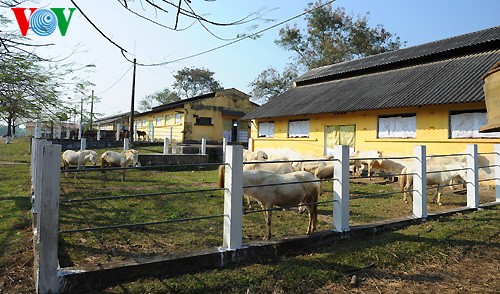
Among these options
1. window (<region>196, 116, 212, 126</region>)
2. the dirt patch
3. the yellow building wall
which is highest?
window (<region>196, 116, 212, 126</region>)

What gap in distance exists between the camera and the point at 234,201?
3.94m

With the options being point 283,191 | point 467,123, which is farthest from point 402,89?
point 283,191

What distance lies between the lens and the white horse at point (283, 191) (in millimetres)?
4973

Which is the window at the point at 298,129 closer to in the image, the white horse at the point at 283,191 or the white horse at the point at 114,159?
the white horse at the point at 114,159

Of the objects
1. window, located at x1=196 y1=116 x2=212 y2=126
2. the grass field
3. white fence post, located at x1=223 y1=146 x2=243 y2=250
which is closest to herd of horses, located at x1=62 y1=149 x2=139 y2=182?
the grass field

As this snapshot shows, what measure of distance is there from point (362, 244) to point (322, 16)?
34.0 metres

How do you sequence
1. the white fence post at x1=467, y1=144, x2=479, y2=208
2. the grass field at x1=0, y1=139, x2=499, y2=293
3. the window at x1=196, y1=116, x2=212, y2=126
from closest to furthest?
the grass field at x1=0, y1=139, x2=499, y2=293 < the white fence post at x1=467, y1=144, x2=479, y2=208 < the window at x1=196, y1=116, x2=212, y2=126

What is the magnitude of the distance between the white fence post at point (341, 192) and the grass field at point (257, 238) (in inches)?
11.7

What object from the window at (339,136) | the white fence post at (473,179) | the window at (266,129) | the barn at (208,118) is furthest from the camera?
the barn at (208,118)

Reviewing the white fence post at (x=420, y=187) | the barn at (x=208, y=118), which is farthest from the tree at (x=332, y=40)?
the white fence post at (x=420, y=187)

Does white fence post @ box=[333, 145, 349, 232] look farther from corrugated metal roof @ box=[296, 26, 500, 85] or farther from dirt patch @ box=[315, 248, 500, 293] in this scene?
corrugated metal roof @ box=[296, 26, 500, 85]

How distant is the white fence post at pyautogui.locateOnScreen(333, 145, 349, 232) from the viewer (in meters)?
4.84

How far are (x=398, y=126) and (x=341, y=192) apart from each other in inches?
412

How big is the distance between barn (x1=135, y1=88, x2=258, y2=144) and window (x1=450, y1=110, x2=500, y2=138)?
1656 centimetres
